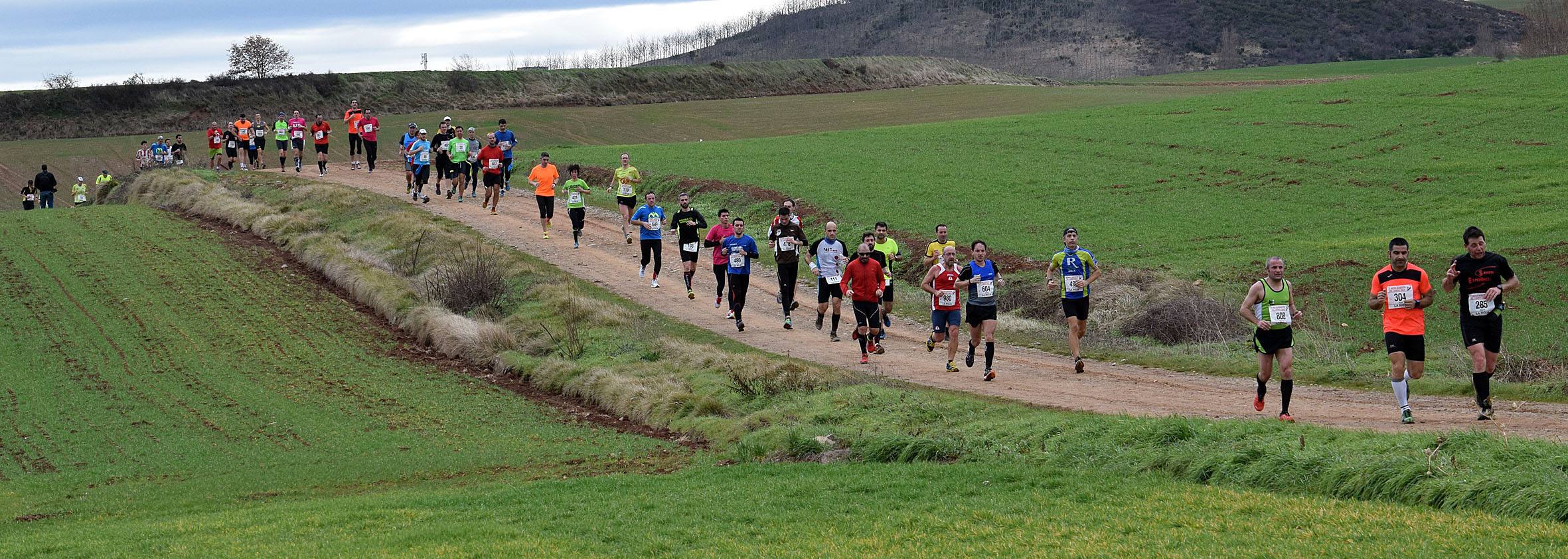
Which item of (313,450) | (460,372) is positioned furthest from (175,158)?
(313,450)

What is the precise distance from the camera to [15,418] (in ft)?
56.6

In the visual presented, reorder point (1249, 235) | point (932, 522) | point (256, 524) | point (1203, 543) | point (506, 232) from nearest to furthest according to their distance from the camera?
point (1203, 543) < point (932, 522) < point (256, 524) < point (1249, 235) < point (506, 232)

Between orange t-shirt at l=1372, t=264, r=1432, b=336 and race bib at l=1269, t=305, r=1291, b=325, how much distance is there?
0.90 meters

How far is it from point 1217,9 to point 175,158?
149111 millimetres

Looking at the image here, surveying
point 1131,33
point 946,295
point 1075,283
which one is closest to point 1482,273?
point 1075,283

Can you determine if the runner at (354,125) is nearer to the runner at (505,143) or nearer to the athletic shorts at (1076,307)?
the runner at (505,143)

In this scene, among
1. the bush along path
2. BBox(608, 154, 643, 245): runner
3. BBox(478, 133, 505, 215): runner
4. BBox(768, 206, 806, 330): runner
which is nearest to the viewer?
the bush along path

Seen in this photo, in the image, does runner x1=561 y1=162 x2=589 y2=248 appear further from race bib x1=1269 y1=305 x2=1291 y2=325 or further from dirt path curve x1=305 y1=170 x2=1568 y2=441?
race bib x1=1269 y1=305 x2=1291 y2=325

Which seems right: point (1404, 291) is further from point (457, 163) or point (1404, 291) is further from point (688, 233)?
point (457, 163)

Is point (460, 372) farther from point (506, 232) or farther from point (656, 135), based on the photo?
point (656, 135)

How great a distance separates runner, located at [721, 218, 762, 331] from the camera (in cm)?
2175

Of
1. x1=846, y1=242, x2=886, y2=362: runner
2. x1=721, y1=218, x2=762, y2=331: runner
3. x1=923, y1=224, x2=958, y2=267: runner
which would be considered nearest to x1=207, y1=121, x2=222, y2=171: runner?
x1=721, y1=218, x2=762, y2=331: runner

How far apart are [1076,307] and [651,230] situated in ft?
31.7

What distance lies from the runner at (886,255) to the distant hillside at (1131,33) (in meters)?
132
